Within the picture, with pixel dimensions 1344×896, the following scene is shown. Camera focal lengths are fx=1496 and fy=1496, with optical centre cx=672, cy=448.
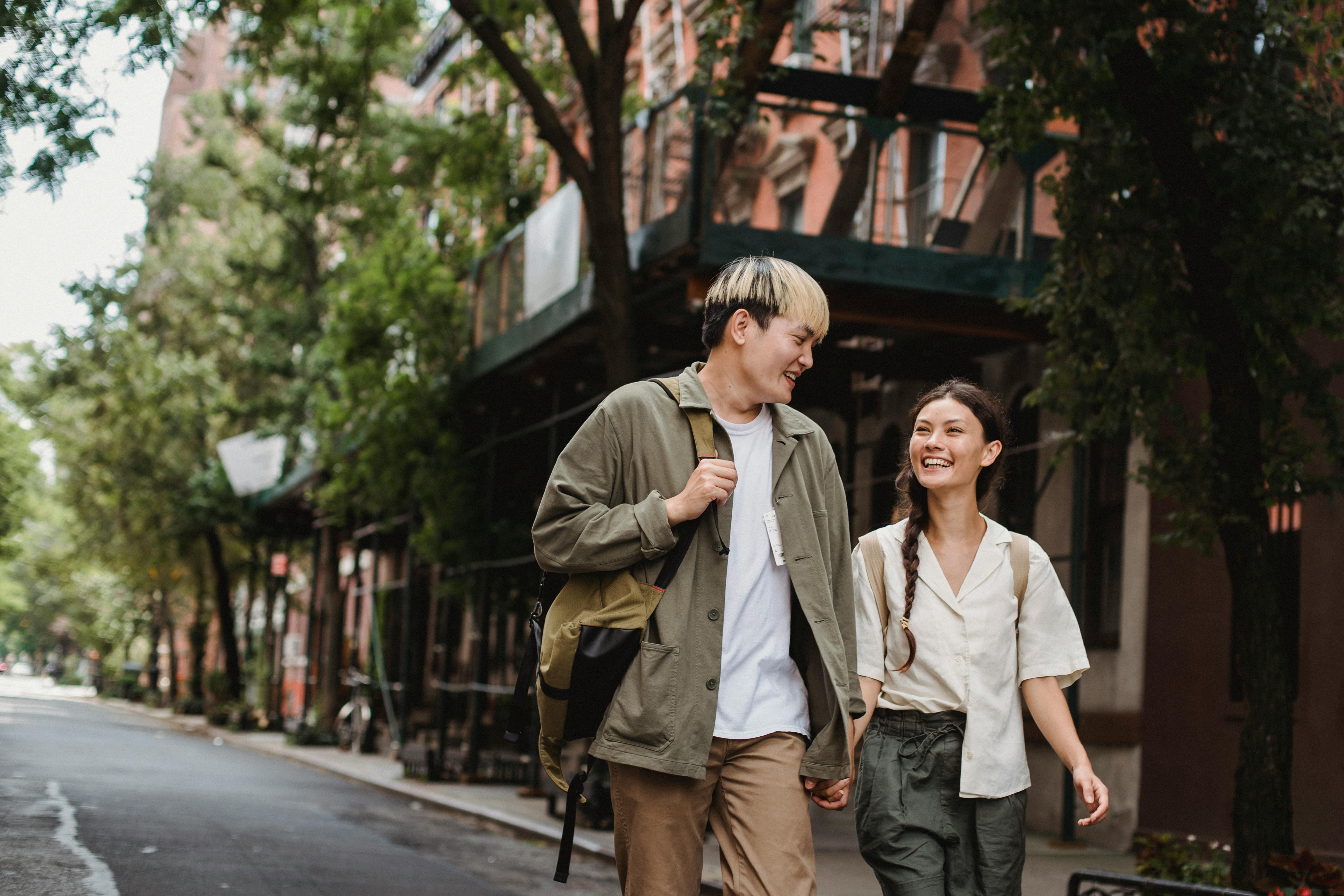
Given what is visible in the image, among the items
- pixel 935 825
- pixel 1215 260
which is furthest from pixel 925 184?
pixel 935 825

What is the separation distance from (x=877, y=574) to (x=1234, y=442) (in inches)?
186

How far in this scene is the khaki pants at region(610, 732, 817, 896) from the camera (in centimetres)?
339

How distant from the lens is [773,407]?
3.73 metres

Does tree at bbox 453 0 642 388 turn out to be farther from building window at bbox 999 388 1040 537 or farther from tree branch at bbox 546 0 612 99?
building window at bbox 999 388 1040 537

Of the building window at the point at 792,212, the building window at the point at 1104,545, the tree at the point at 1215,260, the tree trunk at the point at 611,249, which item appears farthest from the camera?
the building window at the point at 1104,545

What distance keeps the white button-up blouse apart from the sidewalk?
417cm

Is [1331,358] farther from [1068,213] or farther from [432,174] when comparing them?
[432,174]

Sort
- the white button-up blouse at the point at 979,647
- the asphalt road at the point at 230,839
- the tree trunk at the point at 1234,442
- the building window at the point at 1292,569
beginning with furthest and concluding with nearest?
the building window at the point at 1292,569 → the asphalt road at the point at 230,839 → the tree trunk at the point at 1234,442 → the white button-up blouse at the point at 979,647

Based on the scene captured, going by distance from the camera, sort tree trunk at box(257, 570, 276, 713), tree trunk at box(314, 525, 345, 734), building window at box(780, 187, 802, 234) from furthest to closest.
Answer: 1. tree trunk at box(257, 570, 276, 713)
2. tree trunk at box(314, 525, 345, 734)
3. building window at box(780, 187, 802, 234)

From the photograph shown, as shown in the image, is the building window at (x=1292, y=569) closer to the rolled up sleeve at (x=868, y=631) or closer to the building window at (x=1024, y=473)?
the building window at (x=1024, y=473)

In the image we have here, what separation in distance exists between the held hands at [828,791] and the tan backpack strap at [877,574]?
0.43 metres

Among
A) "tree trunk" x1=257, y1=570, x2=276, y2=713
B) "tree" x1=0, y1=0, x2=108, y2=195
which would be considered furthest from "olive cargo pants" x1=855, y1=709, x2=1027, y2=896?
"tree trunk" x1=257, y1=570, x2=276, y2=713

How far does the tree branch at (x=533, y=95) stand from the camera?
11719mm

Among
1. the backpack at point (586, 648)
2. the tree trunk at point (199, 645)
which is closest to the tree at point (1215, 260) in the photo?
the backpack at point (586, 648)
